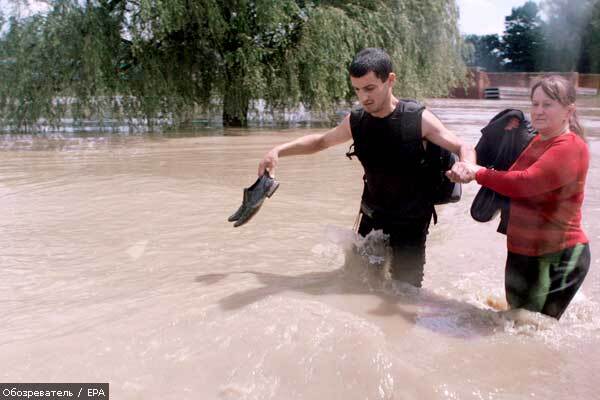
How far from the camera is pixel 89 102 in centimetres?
1423

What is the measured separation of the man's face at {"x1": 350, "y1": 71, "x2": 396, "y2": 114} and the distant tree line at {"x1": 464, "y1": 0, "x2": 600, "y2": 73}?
40327 mm

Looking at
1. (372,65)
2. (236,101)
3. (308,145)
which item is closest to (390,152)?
(372,65)

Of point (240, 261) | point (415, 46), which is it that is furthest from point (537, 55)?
point (240, 261)

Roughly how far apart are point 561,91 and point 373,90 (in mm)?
907

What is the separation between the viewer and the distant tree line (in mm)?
42688

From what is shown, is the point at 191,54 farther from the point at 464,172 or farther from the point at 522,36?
the point at 522,36

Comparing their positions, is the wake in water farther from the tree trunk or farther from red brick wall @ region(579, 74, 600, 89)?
red brick wall @ region(579, 74, 600, 89)

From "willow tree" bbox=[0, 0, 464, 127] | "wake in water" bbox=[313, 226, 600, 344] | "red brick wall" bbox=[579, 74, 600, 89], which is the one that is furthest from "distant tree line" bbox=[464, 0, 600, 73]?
"wake in water" bbox=[313, 226, 600, 344]

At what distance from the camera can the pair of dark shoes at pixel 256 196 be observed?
3359 mm

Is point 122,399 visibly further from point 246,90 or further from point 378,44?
point 378,44

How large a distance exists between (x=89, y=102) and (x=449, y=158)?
12.6m

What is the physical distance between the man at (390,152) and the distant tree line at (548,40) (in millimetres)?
40114

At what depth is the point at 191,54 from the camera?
49.5 feet

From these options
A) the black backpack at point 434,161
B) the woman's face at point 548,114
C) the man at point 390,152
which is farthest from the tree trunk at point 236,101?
the woman's face at point 548,114
